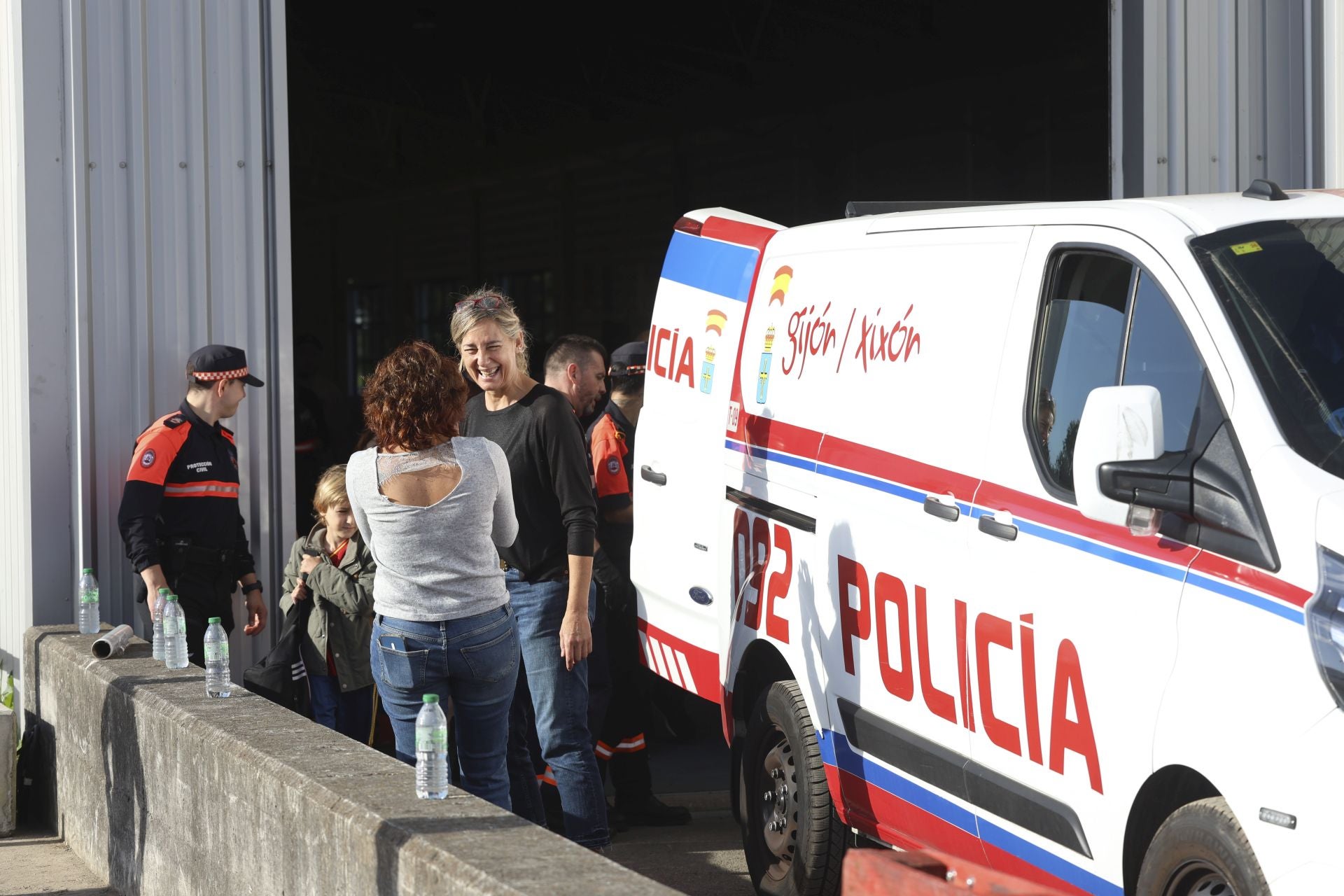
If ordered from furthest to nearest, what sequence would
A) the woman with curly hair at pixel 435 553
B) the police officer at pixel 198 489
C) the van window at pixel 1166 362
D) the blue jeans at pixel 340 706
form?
1. the police officer at pixel 198 489
2. the blue jeans at pixel 340 706
3. the woman with curly hair at pixel 435 553
4. the van window at pixel 1166 362

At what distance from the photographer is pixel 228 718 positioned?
5117 millimetres

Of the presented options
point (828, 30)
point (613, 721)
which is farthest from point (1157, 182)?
point (828, 30)

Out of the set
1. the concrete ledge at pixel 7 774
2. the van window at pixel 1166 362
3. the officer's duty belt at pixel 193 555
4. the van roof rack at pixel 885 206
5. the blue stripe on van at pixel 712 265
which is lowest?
the concrete ledge at pixel 7 774

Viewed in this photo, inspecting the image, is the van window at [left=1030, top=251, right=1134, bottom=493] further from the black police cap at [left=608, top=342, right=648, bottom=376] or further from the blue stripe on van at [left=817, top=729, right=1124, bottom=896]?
the black police cap at [left=608, top=342, right=648, bottom=376]

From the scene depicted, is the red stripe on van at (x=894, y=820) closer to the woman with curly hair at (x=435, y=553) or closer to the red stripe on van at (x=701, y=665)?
the red stripe on van at (x=701, y=665)

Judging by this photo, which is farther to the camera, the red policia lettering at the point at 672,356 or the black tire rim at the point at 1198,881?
the red policia lettering at the point at 672,356

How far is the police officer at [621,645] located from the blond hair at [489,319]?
147 centimetres

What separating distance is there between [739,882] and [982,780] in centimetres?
199

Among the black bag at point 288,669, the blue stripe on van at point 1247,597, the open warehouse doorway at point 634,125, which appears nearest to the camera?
the blue stripe on van at point 1247,597

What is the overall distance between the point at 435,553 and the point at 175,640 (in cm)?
181

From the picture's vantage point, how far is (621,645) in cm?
716

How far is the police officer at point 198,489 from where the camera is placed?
6770 millimetres

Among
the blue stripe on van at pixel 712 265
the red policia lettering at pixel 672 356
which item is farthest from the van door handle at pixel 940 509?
the red policia lettering at pixel 672 356

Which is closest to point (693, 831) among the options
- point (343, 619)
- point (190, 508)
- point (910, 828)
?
point (343, 619)
